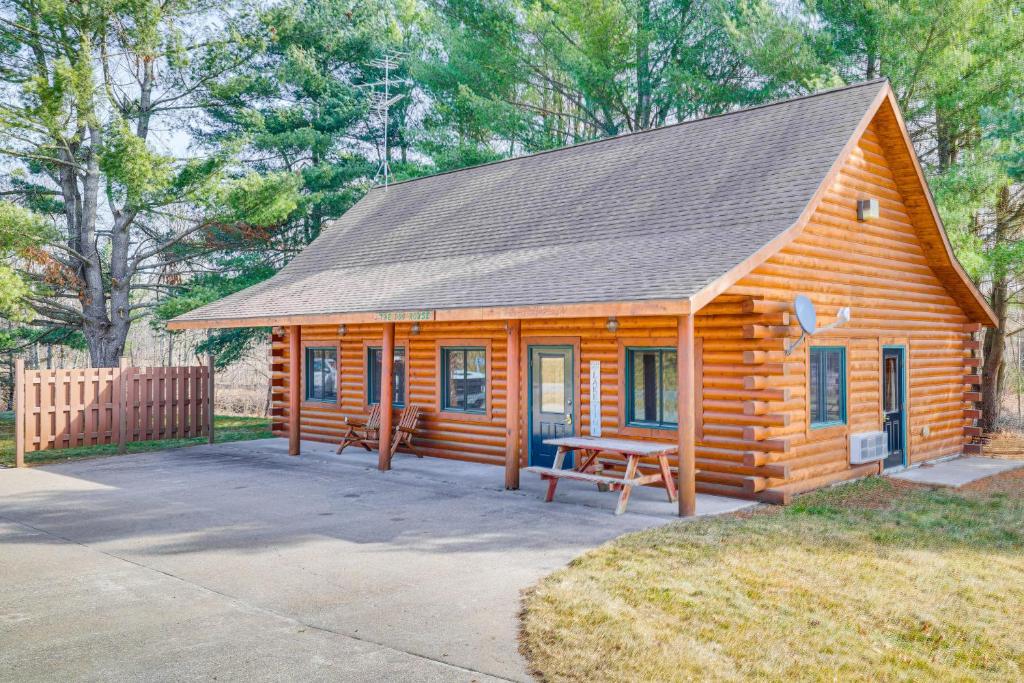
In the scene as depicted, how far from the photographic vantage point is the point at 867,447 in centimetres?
1062

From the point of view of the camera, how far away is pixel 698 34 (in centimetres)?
2234

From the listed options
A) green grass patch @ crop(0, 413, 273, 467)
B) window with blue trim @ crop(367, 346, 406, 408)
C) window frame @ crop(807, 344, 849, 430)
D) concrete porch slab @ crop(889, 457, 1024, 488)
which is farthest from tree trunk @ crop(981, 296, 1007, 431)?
green grass patch @ crop(0, 413, 273, 467)

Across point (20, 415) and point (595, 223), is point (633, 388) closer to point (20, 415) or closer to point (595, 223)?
point (595, 223)

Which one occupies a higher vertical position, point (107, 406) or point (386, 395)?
point (386, 395)

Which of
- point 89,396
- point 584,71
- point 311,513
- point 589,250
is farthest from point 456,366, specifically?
point 584,71

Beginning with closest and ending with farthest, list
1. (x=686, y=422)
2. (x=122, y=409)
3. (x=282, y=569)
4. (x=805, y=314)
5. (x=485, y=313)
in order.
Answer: (x=282, y=569)
(x=686, y=422)
(x=805, y=314)
(x=485, y=313)
(x=122, y=409)

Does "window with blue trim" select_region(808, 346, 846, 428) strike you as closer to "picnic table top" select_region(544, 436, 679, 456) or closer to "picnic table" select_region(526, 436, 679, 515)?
"picnic table" select_region(526, 436, 679, 515)

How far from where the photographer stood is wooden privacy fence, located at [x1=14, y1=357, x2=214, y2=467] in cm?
1308

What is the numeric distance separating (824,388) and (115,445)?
13362 mm

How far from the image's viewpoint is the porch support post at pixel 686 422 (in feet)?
27.3

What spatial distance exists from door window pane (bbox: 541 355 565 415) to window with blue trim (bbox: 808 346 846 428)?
343cm

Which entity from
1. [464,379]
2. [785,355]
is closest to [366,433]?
[464,379]

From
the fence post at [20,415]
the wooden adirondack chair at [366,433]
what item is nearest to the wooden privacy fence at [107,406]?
the fence post at [20,415]

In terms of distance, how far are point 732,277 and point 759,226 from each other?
1.52 m
